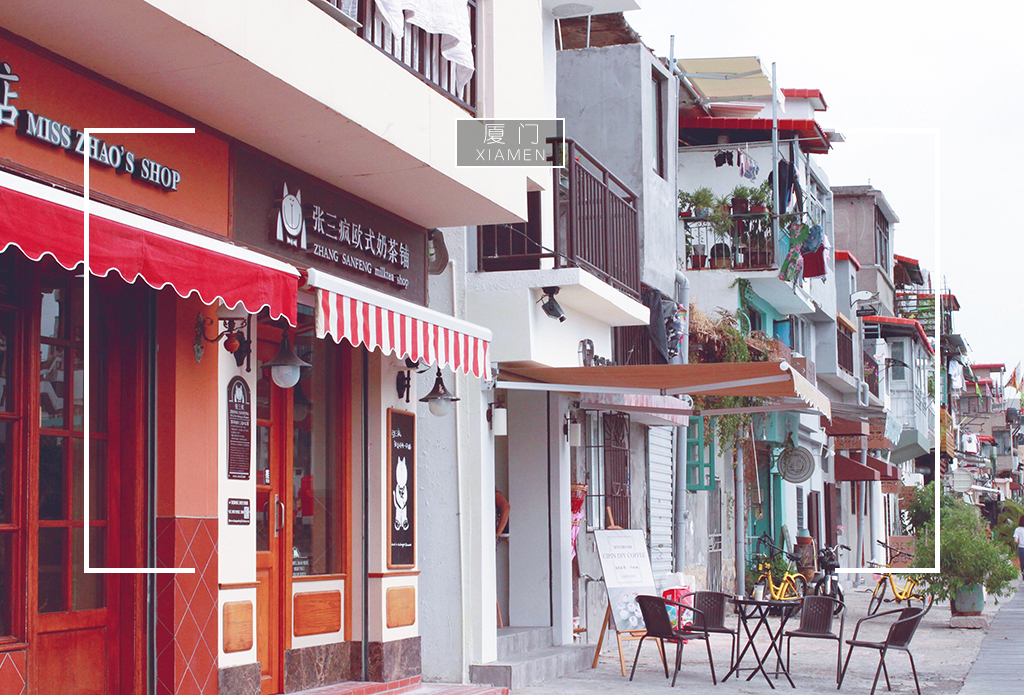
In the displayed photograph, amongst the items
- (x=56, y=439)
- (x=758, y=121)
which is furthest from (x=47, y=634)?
(x=758, y=121)

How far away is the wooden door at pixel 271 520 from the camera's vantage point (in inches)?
350

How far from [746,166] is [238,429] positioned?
17.7 m

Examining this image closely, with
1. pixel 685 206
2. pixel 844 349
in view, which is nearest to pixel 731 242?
pixel 685 206

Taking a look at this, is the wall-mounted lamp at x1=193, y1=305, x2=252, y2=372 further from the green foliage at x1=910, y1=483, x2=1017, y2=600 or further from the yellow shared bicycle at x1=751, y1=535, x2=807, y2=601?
the green foliage at x1=910, y1=483, x2=1017, y2=600

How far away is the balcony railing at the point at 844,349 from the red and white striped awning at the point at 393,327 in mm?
22178

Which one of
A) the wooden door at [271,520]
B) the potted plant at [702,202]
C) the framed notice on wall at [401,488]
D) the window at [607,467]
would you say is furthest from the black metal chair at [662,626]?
the potted plant at [702,202]

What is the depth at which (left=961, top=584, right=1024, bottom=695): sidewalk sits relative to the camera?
39.3ft

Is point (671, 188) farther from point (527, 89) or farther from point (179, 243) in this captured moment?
point (179, 243)

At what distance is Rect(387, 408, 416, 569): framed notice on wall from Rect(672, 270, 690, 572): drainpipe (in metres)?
7.66

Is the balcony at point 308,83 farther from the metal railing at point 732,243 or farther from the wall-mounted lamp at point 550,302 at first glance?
the metal railing at point 732,243

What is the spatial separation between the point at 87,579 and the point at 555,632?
701cm

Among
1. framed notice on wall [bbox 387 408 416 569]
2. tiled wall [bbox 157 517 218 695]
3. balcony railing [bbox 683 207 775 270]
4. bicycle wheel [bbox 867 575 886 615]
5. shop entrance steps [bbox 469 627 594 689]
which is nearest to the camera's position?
tiled wall [bbox 157 517 218 695]

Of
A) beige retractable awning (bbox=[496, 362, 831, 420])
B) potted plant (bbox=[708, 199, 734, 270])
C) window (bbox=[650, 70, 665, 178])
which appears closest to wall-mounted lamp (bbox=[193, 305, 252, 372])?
beige retractable awning (bbox=[496, 362, 831, 420])

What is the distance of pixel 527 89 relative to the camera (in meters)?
11.7
